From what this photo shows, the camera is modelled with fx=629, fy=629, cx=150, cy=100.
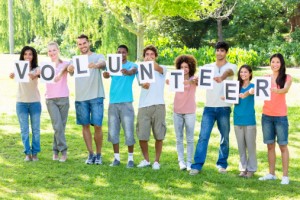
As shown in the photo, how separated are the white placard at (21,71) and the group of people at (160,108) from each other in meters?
0.13

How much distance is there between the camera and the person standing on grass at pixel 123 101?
767cm

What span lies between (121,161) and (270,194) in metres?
2.37

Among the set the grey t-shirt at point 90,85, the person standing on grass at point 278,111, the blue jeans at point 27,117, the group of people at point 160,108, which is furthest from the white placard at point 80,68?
the person standing on grass at point 278,111

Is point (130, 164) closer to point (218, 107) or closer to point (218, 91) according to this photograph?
point (218, 107)

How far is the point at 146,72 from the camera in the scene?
734 cm

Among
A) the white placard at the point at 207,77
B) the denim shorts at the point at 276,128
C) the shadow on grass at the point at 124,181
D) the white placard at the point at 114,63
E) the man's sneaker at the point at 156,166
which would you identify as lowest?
the shadow on grass at the point at 124,181

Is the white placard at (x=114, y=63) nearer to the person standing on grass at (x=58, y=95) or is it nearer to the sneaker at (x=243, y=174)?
the person standing on grass at (x=58, y=95)

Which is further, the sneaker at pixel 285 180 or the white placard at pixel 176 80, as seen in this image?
the white placard at pixel 176 80

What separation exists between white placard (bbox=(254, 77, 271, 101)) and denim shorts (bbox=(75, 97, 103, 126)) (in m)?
2.03

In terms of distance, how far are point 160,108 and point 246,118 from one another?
106cm

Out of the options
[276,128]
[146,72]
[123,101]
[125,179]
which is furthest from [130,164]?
[276,128]

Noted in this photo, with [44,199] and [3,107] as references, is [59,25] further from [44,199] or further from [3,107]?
[44,199]

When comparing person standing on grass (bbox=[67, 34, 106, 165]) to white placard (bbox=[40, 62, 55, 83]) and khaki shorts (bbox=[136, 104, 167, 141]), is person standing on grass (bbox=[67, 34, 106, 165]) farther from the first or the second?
khaki shorts (bbox=[136, 104, 167, 141])

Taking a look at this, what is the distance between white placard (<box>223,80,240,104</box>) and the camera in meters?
7.07
